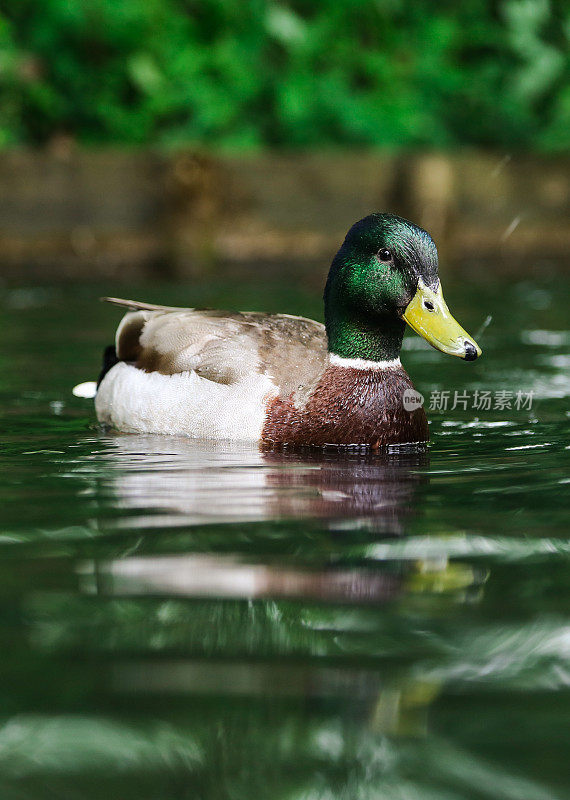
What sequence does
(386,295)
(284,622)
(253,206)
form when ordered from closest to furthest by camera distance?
(284,622), (386,295), (253,206)

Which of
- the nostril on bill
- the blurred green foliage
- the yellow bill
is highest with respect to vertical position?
Answer: the blurred green foliage

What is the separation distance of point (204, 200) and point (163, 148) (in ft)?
2.45

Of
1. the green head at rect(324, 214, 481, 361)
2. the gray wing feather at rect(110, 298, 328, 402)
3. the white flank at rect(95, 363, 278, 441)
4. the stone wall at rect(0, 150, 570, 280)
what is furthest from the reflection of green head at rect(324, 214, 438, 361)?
the stone wall at rect(0, 150, 570, 280)

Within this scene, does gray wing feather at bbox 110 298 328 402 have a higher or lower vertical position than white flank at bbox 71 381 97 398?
higher

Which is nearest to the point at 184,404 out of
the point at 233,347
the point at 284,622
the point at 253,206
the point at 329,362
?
the point at 233,347

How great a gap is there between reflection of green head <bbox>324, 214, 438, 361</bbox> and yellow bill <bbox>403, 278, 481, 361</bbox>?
3 cm

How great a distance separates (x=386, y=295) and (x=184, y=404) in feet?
2.51

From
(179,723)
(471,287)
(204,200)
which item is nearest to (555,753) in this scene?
(179,723)

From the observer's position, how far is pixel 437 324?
12.8 ft

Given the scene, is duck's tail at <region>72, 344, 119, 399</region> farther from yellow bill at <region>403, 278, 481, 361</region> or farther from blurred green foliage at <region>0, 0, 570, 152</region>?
blurred green foliage at <region>0, 0, 570, 152</region>

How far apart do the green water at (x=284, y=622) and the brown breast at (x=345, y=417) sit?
10cm

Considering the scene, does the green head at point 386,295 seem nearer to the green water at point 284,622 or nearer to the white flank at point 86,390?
the green water at point 284,622

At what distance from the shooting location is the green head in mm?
3906

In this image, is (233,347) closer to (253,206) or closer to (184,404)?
(184,404)
